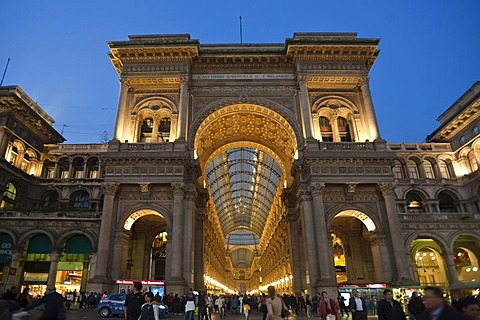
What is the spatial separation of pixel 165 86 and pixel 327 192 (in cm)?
1657

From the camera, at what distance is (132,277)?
99.0 feet

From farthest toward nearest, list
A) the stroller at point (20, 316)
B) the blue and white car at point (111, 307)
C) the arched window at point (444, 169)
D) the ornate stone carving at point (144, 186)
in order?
the arched window at point (444, 169) < the ornate stone carving at point (144, 186) < the blue and white car at point (111, 307) < the stroller at point (20, 316)

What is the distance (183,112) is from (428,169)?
99.9 feet

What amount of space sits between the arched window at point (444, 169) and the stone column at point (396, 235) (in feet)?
62.5

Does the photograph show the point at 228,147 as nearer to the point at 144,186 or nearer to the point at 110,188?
the point at 144,186

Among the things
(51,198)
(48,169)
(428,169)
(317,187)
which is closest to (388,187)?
(317,187)

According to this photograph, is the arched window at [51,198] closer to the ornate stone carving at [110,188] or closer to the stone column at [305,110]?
the ornate stone carving at [110,188]

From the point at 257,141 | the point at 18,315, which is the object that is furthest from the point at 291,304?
the point at 18,315

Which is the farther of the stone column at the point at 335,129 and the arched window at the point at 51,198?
the arched window at the point at 51,198

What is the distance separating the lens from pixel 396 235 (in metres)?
23.8

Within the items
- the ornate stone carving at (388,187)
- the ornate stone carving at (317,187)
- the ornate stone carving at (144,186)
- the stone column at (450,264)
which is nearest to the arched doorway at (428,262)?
the stone column at (450,264)

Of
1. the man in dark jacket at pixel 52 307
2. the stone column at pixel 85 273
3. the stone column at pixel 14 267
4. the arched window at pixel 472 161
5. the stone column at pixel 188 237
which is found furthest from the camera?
the arched window at pixel 472 161

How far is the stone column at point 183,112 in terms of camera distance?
26636mm

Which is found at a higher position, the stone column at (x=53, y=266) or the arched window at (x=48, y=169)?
the arched window at (x=48, y=169)
